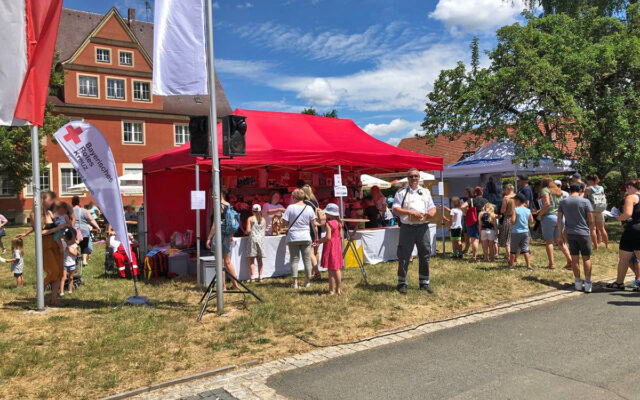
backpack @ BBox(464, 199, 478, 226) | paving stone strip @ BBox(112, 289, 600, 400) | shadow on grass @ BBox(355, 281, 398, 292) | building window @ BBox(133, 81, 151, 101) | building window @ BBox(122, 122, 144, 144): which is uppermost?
building window @ BBox(133, 81, 151, 101)

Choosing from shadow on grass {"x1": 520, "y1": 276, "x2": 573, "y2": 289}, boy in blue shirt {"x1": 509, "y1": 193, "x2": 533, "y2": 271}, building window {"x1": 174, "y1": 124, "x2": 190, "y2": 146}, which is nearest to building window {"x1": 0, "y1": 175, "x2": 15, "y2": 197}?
building window {"x1": 174, "y1": 124, "x2": 190, "y2": 146}

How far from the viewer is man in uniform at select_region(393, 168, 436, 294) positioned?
743 centimetres

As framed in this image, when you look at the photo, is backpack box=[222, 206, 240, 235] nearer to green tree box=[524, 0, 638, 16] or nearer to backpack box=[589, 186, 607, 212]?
backpack box=[589, 186, 607, 212]

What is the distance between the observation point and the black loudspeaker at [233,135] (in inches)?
264

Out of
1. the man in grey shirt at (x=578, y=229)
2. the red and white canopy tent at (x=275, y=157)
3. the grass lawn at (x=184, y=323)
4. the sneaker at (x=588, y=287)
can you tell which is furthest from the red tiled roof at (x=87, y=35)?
the sneaker at (x=588, y=287)

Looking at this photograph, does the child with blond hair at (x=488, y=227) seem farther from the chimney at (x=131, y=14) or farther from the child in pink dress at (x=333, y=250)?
the chimney at (x=131, y=14)

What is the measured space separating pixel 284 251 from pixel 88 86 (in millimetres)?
28489

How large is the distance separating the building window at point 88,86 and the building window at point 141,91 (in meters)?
2.51

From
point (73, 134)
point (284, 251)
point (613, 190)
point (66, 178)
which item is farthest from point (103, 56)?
point (613, 190)

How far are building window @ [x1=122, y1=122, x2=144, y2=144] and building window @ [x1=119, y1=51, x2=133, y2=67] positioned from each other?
4157mm

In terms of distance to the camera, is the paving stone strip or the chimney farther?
the chimney

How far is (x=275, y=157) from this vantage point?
30.5 feet

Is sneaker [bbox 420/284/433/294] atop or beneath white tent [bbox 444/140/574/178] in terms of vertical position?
beneath

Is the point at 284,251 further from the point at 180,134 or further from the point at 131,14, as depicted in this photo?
the point at 131,14
